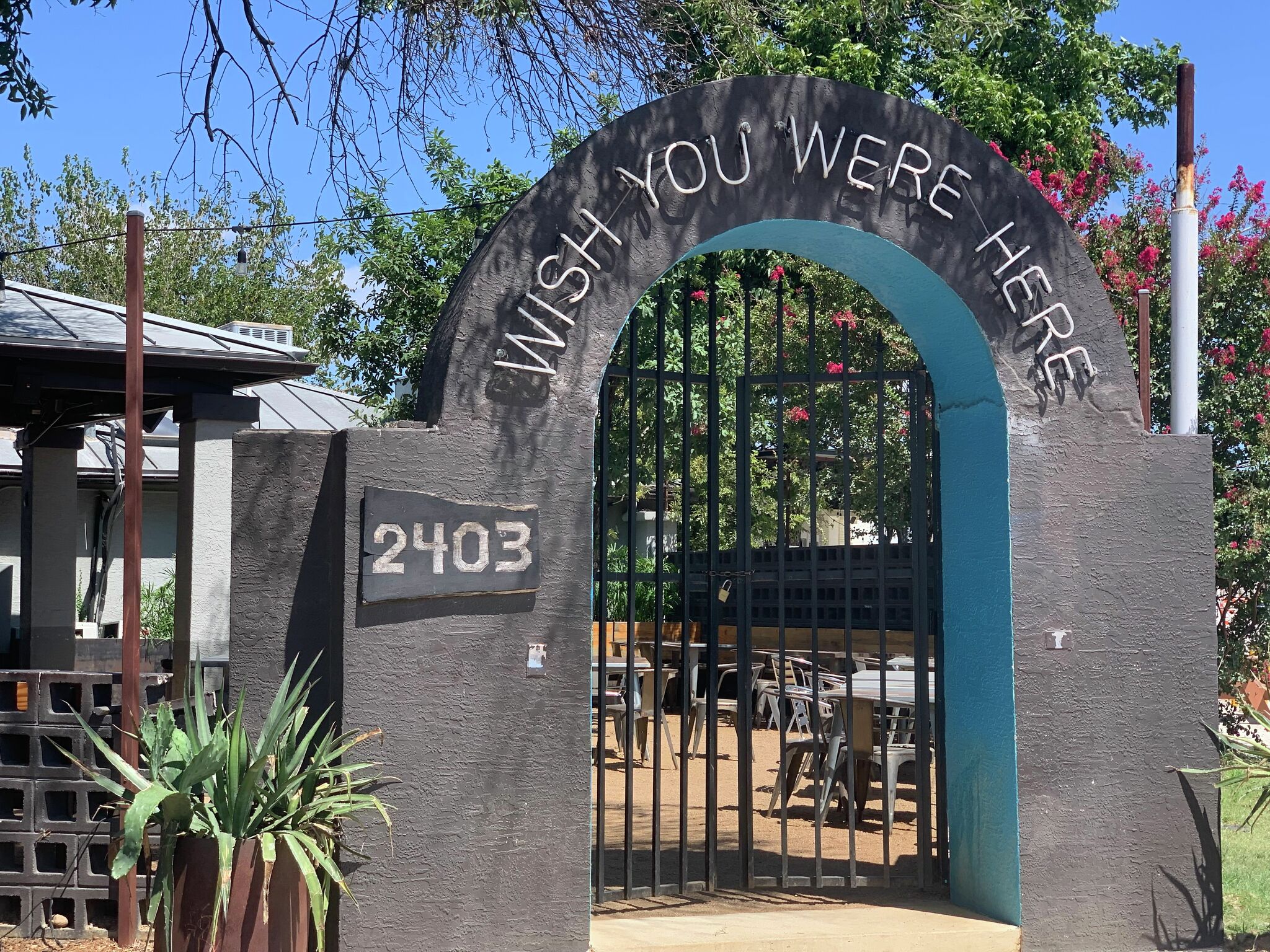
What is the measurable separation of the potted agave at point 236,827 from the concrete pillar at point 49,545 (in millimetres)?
6710

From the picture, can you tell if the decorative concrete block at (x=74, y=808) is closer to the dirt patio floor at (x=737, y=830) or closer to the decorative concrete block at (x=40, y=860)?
the decorative concrete block at (x=40, y=860)

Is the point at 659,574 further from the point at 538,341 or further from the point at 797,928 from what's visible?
the point at 797,928

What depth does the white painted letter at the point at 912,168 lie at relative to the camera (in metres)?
5.86

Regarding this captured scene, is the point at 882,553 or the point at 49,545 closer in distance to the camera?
the point at 882,553

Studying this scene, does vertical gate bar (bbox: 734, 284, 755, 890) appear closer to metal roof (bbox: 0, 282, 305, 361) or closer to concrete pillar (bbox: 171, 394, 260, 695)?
metal roof (bbox: 0, 282, 305, 361)

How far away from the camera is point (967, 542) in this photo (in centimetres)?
616

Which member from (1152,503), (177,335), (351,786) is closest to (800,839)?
(1152,503)

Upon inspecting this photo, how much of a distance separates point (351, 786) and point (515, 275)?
2.13m

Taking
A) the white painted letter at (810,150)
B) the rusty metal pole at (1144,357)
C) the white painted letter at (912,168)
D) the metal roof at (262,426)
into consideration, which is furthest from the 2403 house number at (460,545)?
the metal roof at (262,426)

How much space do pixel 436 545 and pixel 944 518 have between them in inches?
101

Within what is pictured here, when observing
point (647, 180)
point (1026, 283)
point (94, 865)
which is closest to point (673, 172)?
point (647, 180)

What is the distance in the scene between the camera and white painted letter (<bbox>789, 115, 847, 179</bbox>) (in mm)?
5770

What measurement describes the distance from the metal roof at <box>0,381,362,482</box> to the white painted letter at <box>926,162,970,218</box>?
418 inches

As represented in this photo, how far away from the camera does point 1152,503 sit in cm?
595
